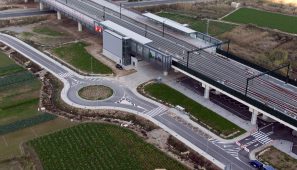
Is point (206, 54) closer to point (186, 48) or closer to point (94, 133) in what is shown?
point (186, 48)

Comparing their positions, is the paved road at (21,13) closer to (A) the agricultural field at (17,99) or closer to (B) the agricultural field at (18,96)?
(A) the agricultural field at (17,99)

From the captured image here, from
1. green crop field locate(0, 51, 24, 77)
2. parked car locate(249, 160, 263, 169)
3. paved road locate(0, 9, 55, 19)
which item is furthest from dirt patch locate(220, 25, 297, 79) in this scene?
paved road locate(0, 9, 55, 19)

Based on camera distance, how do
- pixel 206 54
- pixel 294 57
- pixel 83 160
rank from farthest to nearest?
pixel 294 57 → pixel 206 54 → pixel 83 160

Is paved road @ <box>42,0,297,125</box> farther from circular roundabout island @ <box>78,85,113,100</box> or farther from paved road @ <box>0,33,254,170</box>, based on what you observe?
circular roundabout island @ <box>78,85,113,100</box>

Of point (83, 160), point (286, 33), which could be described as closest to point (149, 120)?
point (83, 160)

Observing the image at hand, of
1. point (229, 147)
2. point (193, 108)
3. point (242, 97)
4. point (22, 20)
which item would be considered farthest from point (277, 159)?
point (22, 20)

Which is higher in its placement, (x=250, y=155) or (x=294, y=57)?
(x=294, y=57)

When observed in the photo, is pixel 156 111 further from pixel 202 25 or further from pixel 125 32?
pixel 202 25
